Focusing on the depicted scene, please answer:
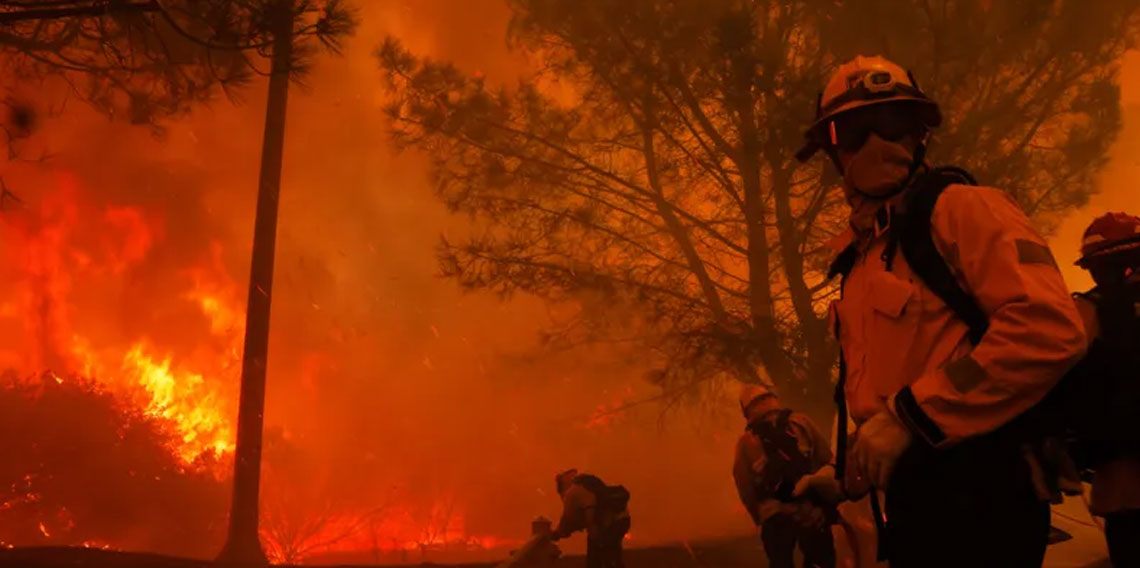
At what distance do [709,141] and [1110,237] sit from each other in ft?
20.9

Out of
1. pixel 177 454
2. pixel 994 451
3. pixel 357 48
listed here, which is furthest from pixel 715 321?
pixel 357 48

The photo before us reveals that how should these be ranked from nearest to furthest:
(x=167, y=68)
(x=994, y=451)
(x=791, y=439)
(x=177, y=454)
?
1. (x=994, y=451)
2. (x=791, y=439)
3. (x=167, y=68)
4. (x=177, y=454)

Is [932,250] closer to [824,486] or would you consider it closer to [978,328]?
[978,328]

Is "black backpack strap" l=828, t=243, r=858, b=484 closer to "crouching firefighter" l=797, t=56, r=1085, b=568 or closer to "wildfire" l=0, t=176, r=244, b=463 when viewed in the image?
"crouching firefighter" l=797, t=56, r=1085, b=568

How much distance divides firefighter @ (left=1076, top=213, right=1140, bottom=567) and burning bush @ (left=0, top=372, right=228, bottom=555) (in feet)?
52.3

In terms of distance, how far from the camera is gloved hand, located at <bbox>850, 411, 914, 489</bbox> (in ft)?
4.13

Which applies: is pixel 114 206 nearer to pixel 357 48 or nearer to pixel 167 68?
pixel 357 48

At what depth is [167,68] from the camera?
6.29 meters

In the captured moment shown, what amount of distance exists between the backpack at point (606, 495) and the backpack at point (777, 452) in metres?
1.76

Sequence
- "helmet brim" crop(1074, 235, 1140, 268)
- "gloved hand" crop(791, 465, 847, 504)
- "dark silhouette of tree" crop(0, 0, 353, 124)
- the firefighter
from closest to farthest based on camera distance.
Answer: the firefighter, "gloved hand" crop(791, 465, 847, 504), "helmet brim" crop(1074, 235, 1140, 268), "dark silhouette of tree" crop(0, 0, 353, 124)

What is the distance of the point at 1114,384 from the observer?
1.45 metres

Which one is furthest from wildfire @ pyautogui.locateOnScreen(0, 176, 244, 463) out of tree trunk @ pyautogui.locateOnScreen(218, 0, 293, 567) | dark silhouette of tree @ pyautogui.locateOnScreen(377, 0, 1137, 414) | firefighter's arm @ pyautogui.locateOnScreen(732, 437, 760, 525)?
firefighter's arm @ pyautogui.locateOnScreen(732, 437, 760, 525)

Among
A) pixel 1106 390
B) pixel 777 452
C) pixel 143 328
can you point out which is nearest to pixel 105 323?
pixel 143 328

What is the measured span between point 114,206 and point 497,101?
47.7 ft
